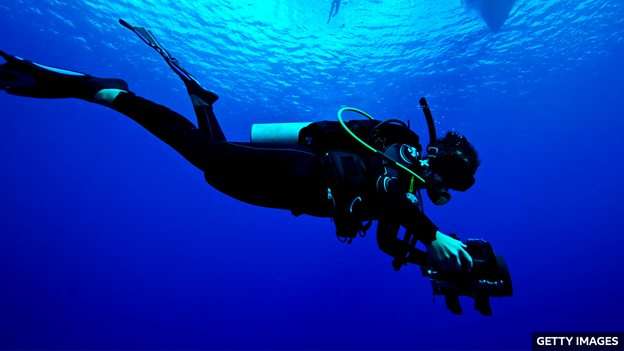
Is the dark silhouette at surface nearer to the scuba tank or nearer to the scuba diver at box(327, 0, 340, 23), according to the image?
the scuba diver at box(327, 0, 340, 23)

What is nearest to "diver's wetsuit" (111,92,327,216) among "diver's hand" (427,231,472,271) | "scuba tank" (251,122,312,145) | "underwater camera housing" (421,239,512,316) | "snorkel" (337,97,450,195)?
"scuba tank" (251,122,312,145)

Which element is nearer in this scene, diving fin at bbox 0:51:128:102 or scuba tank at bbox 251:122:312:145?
diving fin at bbox 0:51:128:102

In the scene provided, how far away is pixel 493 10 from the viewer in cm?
1716

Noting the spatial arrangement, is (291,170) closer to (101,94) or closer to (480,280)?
(480,280)

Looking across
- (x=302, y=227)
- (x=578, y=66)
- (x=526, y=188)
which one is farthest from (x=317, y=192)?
(x=526, y=188)

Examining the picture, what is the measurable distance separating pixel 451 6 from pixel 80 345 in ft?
135

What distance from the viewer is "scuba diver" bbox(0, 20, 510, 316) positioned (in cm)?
278

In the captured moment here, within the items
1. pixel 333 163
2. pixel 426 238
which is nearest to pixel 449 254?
pixel 426 238

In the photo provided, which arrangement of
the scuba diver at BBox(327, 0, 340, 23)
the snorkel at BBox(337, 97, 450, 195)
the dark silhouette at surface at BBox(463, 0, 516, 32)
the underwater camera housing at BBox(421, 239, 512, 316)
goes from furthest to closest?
the dark silhouette at surface at BBox(463, 0, 516, 32) < the scuba diver at BBox(327, 0, 340, 23) < the snorkel at BBox(337, 97, 450, 195) < the underwater camera housing at BBox(421, 239, 512, 316)

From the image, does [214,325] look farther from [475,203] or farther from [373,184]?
[475,203]

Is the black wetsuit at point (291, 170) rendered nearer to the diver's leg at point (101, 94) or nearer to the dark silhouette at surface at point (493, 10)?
the diver's leg at point (101, 94)

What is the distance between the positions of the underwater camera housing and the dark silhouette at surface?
1771 centimetres

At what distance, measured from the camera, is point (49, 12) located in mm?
19297

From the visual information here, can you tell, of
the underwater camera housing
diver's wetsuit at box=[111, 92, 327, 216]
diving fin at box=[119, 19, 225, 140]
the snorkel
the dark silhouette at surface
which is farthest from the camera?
the dark silhouette at surface
